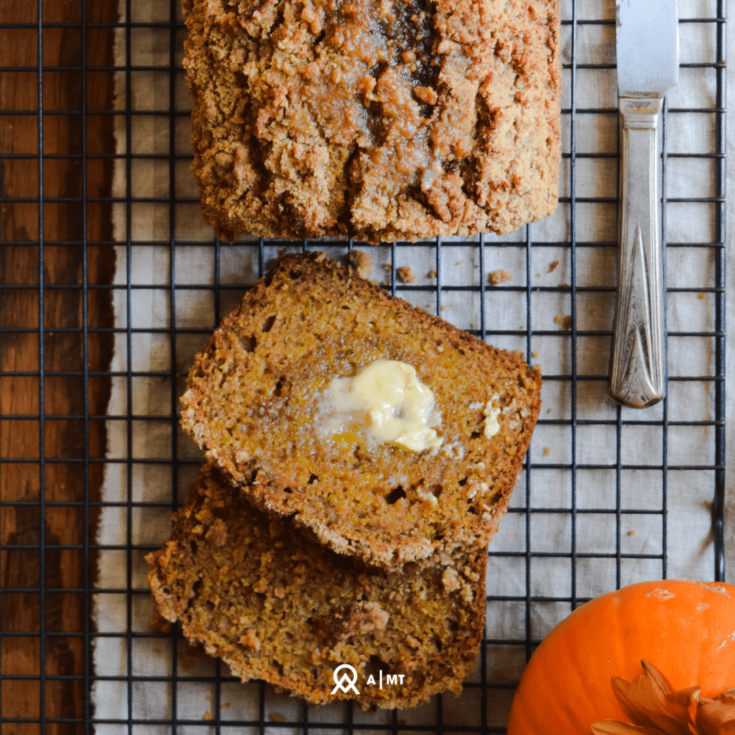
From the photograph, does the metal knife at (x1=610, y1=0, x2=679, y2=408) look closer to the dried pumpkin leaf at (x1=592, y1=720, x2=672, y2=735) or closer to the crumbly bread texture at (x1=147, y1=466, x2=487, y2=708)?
the crumbly bread texture at (x1=147, y1=466, x2=487, y2=708)

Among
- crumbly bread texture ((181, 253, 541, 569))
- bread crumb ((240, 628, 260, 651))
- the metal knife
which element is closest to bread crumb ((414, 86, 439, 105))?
crumbly bread texture ((181, 253, 541, 569))

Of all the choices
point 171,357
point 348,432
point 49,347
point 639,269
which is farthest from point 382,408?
point 49,347

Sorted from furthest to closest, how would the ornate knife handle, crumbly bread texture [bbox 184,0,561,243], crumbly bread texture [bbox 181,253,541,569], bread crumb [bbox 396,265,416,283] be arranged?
bread crumb [bbox 396,265,416,283]
the ornate knife handle
crumbly bread texture [bbox 181,253,541,569]
crumbly bread texture [bbox 184,0,561,243]

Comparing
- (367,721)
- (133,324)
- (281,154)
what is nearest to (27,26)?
(133,324)

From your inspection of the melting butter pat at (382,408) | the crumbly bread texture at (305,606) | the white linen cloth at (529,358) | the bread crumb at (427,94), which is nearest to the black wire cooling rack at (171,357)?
the white linen cloth at (529,358)

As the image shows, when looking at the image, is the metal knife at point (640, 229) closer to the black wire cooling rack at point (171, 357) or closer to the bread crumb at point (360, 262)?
the black wire cooling rack at point (171, 357)

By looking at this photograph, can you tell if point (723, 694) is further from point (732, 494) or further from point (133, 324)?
point (133, 324)

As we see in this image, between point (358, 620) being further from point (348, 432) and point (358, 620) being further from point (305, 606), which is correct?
point (348, 432)
